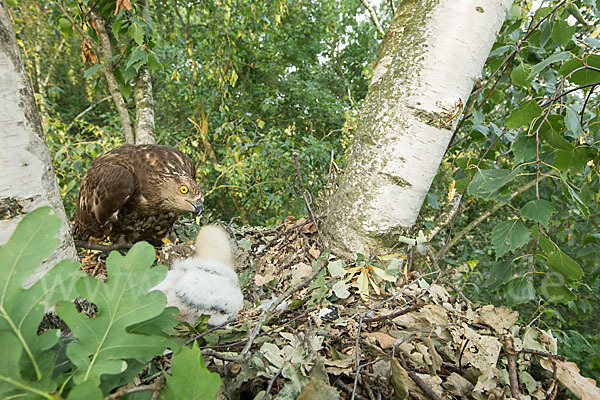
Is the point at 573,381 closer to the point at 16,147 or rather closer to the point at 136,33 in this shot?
the point at 16,147

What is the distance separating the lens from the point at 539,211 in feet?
3.14

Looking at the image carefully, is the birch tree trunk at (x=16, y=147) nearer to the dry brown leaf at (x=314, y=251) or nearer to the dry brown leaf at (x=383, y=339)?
the dry brown leaf at (x=383, y=339)

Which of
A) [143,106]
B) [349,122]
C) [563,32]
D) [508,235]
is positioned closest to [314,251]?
[508,235]

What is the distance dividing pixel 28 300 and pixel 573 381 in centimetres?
111

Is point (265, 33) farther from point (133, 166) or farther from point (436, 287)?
point (436, 287)

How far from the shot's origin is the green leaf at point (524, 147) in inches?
39.9

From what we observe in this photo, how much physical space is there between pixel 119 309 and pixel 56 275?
0.31 ft

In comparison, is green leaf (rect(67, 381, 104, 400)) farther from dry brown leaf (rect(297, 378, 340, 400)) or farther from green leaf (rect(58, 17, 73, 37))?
green leaf (rect(58, 17, 73, 37))

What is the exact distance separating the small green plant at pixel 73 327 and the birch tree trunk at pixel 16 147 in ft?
0.74

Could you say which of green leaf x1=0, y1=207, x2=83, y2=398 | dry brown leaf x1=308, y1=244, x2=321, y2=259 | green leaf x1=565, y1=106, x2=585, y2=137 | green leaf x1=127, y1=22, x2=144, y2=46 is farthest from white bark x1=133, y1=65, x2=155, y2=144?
green leaf x1=565, y1=106, x2=585, y2=137

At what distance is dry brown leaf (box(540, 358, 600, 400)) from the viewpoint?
79 centimetres

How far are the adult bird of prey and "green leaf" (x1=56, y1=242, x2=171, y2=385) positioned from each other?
1.41 metres

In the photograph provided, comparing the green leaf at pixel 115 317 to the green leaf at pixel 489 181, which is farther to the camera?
the green leaf at pixel 489 181

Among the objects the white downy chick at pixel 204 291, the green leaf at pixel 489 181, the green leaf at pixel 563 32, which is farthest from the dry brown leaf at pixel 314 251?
the green leaf at pixel 563 32
